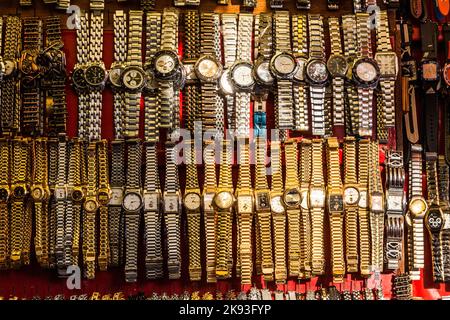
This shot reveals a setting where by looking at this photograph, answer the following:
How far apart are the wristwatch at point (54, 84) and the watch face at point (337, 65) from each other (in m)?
2.28

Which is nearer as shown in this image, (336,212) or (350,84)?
(336,212)

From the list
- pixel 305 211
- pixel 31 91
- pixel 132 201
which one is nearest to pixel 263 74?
pixel 305 211

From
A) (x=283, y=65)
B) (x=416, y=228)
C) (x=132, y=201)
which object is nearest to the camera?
(x=132, y=201)

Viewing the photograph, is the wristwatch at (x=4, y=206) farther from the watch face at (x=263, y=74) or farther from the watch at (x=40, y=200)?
the watch face at (x=263, y=74)

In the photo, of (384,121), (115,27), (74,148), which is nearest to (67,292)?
(74,148)

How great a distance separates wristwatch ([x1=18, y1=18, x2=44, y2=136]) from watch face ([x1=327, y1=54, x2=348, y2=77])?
2.49m

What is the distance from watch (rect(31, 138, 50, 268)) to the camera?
5.92 meters

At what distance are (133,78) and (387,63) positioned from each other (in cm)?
220

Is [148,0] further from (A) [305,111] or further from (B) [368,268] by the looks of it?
(B) [368,268]

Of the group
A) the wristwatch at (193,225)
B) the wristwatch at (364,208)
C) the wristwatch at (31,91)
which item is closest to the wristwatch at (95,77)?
the wristwatch at (31,91)

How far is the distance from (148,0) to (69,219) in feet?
6.61

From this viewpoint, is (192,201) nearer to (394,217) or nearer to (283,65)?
(283,65)

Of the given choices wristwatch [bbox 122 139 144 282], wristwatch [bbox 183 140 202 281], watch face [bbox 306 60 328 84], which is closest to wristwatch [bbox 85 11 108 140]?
wristwatch [bbox 122 139 144 282]

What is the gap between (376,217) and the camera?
604 centimetres
